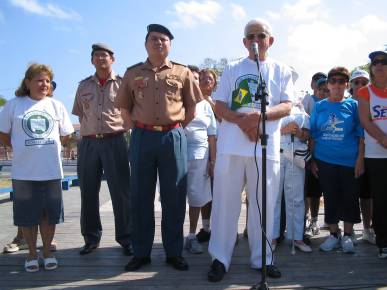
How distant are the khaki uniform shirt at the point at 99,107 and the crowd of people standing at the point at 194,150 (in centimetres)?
1

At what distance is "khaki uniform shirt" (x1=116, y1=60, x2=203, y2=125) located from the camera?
3.77m

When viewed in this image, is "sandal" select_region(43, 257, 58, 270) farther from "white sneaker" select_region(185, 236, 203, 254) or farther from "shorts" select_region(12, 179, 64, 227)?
"white sneaker" select_region(185, 236, 203, 254)

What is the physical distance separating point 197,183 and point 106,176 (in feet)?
3.26

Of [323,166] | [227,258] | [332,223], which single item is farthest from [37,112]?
Result: [332,223]

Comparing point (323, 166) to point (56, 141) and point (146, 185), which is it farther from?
point (56, 141)

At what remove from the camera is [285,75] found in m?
3.68

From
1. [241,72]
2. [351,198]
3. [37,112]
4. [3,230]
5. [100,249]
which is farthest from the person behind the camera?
[3,230]

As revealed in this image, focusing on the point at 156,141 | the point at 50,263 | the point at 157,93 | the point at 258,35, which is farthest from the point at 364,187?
the point at 50,263

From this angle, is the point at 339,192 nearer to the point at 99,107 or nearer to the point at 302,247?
the point at 302,247

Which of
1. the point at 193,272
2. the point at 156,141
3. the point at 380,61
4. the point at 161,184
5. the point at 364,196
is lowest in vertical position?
the point at 193,272

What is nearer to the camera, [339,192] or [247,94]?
[247,94]

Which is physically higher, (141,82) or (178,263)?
(141,82)

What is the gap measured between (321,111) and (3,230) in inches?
178

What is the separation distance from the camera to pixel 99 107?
433 cm
